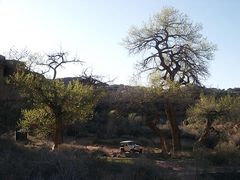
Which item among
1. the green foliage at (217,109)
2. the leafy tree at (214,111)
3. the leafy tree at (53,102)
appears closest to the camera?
the leafy tree at (53,102)

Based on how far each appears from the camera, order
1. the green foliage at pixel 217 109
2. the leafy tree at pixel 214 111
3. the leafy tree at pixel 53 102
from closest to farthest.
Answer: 1. the leafy tree at pixel 53 102
2. the leafy tree at pixel 214 111
3. the green foliage at pixel 217 109

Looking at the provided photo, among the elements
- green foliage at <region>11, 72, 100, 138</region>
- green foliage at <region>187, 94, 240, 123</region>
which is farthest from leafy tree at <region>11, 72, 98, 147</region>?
green foliage at <region>187, 94, 240, 123</region>

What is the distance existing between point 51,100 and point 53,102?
228mm

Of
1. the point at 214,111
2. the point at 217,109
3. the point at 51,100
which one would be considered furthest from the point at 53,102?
the point at 217,109

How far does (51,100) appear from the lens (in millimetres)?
42250

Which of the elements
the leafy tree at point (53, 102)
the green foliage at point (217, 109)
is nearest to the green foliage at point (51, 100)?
the leafy tree at point (53, 102)

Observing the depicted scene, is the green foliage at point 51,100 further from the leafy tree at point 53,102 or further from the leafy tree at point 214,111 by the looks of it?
the leafy tree at point 214,111

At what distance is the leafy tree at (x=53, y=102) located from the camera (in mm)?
42250

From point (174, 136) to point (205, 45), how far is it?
9297 millimetres

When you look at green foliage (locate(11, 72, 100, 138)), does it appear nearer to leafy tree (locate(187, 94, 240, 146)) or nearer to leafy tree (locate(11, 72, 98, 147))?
leafy tree (locate(11, 72, 98, 147))

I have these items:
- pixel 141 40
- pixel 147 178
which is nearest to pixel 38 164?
pixel 147 178

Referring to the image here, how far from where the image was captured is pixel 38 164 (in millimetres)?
20000

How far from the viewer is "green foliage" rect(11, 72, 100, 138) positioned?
139 ft

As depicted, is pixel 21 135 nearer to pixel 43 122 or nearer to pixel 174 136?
pixel 43 122
